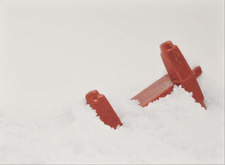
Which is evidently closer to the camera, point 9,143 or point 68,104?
point 9,143

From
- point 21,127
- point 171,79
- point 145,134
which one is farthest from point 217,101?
point 21,127

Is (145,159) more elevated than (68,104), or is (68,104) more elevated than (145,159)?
(68,104)

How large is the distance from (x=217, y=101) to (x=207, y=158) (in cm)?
21

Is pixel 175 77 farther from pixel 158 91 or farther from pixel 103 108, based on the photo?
pixel 103 108

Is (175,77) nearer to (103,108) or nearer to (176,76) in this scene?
(176,76)

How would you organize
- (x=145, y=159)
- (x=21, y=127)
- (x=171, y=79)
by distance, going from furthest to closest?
(x=171, y=79) < (x=21, y=127) < (x=145, y=159)

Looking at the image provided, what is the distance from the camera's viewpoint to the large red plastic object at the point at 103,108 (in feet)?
2.58

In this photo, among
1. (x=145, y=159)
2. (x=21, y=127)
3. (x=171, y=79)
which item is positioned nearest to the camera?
(x=145, y=159)

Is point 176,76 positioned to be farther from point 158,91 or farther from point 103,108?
point 103,108

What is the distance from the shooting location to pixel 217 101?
2.84 ft

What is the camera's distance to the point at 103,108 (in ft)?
2.59

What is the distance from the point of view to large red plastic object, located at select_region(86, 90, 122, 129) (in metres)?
0.79

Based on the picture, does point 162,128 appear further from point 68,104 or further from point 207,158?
point 68,104

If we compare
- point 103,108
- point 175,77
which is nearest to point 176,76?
point 175,77
